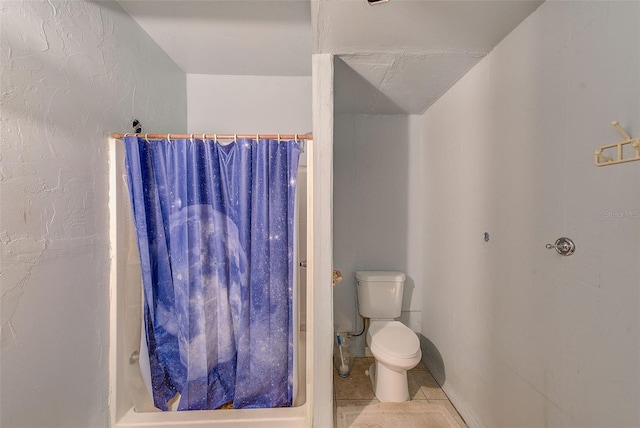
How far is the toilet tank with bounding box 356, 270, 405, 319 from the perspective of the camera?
2057 millimetres

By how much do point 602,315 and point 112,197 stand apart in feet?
6.86

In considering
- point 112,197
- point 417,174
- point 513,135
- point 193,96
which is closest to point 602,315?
point 513,135

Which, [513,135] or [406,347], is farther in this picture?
[406,347]

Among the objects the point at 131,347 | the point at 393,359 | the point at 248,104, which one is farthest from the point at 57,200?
the point at 393,359

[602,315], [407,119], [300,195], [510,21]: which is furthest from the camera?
[407,119]

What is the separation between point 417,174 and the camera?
2.26 meters

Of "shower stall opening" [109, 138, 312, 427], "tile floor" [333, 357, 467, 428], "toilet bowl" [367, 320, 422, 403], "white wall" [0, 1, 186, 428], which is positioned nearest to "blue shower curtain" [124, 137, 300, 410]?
"shower stall opening" [109, 138, 312, 427]

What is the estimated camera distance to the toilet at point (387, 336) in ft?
5.24

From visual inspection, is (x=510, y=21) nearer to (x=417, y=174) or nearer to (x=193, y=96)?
(x=417, y=174)

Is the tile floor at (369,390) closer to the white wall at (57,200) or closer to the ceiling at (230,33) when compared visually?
the white wall at (57,200)

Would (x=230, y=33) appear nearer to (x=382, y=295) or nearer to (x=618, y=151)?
(x=618, y=151)

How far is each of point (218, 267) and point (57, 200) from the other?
74cm

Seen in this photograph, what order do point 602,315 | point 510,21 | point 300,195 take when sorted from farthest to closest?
point 300,195 < point 510,21 < point 602,315

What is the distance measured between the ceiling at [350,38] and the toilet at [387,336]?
1.43 meters
